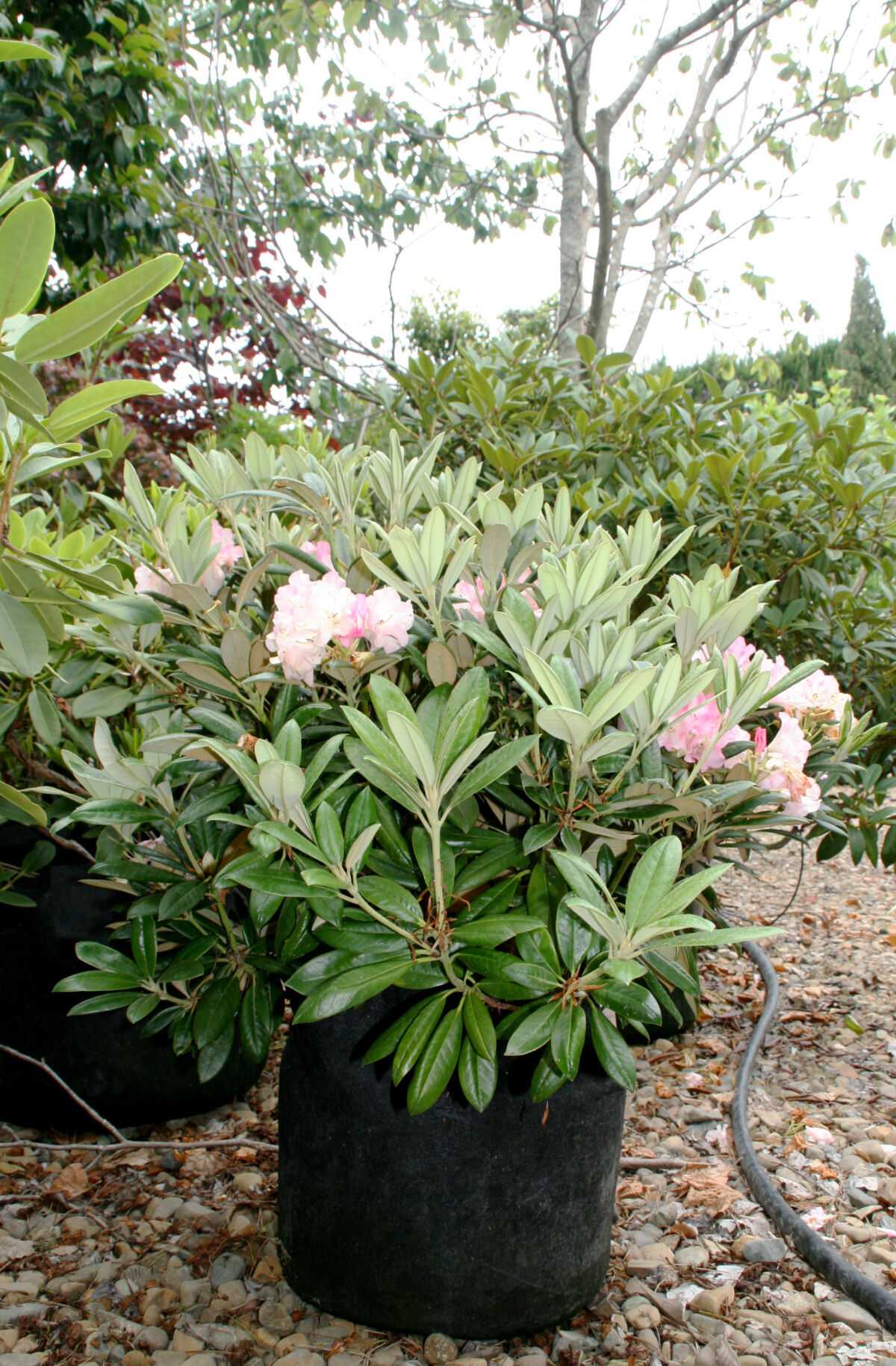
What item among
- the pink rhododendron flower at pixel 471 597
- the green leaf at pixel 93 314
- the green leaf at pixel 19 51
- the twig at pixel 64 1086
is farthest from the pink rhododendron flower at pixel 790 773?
the twig at pixel 64 1086

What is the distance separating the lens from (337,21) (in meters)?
5.12

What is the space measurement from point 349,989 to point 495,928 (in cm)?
16

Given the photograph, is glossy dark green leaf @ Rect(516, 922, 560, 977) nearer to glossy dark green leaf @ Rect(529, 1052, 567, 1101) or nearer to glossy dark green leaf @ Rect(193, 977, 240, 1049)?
glossy dark green leaf @ Rect(529, 1052, 567, 1101)

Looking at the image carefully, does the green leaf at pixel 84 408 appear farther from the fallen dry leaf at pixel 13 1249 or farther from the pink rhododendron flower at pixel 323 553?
the fallen dry leaf at pixel 13 1249

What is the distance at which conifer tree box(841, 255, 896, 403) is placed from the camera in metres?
14.2

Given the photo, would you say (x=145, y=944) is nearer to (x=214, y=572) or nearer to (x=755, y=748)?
(x=214, y=572)

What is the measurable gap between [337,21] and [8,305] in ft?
18.0

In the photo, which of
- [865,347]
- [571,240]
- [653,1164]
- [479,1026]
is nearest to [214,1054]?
[479,1026]

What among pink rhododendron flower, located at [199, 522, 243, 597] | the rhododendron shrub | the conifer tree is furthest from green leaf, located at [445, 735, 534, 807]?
the conifer tree

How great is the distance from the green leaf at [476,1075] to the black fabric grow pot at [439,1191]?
141 mm

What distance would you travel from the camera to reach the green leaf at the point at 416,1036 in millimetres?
991

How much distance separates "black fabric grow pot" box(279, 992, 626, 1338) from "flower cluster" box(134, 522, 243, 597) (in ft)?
2.00

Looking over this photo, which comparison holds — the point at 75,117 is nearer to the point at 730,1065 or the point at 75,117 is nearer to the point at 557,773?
the point at 557,773

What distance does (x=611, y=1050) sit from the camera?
40.6 inches
